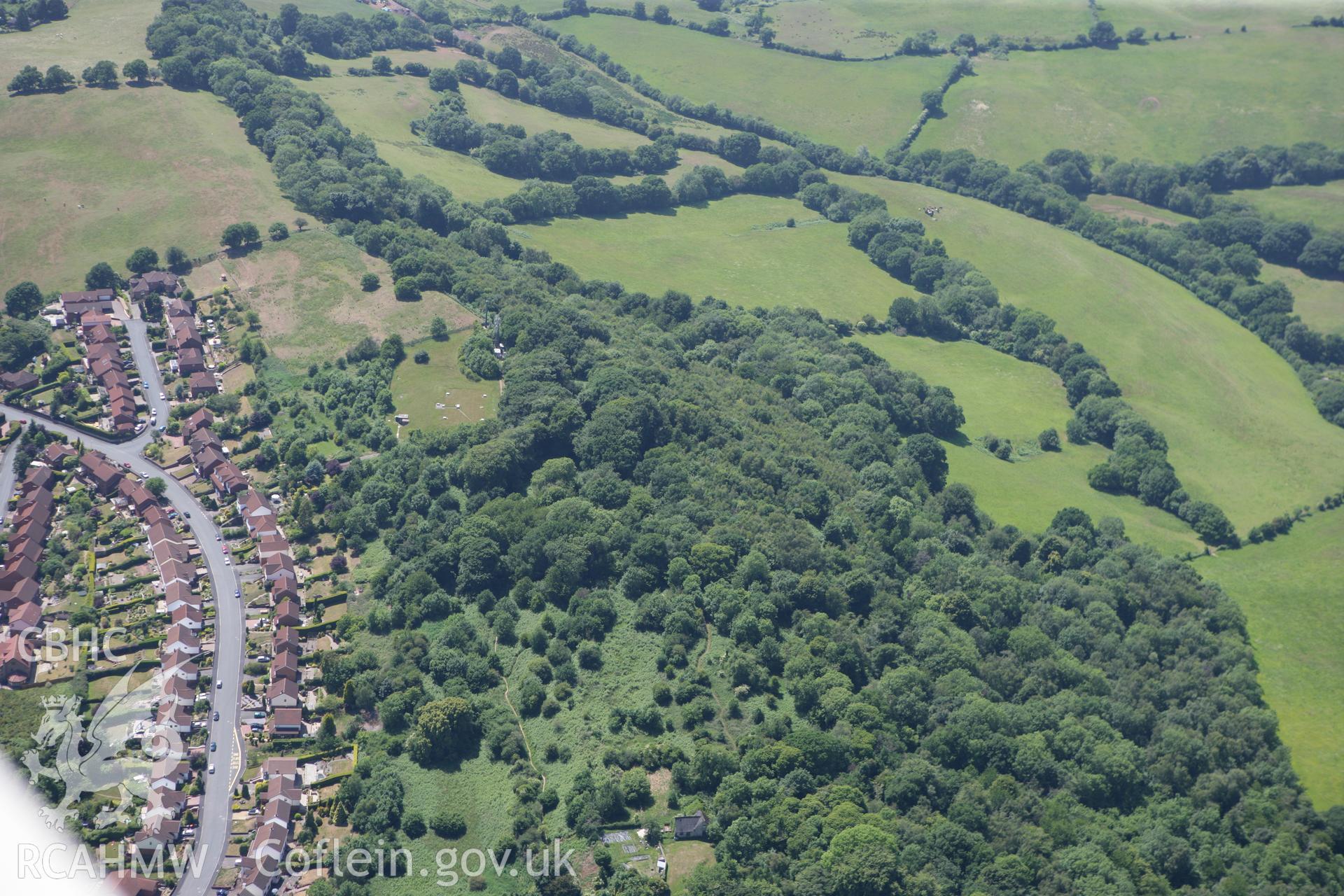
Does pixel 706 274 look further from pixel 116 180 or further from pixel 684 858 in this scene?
pixel 684 858

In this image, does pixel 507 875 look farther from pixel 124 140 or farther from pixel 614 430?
pixel 124 140

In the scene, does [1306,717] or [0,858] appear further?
[1306,717]

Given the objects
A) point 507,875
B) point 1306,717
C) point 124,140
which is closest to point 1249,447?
point 1306,717

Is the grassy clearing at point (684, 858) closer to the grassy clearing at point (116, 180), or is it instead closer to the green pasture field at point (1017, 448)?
the green pasture field at point (1017, 448)

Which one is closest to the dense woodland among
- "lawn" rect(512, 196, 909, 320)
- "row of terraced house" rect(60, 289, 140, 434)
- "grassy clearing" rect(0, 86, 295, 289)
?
"row of terraced house" rect(60, 289, 140, 434)

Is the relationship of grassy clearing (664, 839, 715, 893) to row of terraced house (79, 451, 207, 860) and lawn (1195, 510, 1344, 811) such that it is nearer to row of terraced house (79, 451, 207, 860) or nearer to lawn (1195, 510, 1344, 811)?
row of terraced house (79, 451, 207, 860)
